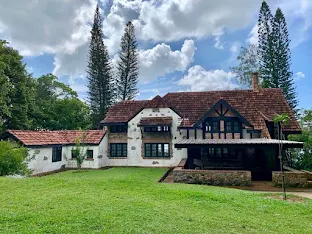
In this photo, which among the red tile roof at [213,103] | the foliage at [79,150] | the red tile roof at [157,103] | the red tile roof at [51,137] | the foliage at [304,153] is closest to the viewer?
the red tile roof at [51,137]

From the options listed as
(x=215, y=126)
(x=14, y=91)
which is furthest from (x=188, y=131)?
(x=14, y=91)

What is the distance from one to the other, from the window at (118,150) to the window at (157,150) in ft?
6.49

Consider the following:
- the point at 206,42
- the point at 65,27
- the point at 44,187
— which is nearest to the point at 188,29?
the point at 206,42

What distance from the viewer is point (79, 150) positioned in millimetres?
20531

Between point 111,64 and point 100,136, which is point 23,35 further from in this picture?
point 111,64

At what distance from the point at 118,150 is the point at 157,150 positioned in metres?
3.50

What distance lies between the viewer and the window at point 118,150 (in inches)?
891

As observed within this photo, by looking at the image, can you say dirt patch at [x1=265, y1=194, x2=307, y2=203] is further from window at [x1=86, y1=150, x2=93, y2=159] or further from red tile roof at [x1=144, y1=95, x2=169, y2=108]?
window at [x1=86, y1=150, x2=93, y2=159]

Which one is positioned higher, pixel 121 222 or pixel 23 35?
pixel 23 35

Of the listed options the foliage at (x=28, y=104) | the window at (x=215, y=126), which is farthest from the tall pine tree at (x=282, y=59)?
the foliage at (x=28, y=104)

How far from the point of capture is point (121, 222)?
600 centimetres

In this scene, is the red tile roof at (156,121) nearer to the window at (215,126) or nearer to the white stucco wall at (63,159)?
the window at (215,126)

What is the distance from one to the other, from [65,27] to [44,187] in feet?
43.0

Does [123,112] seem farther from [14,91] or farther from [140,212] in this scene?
[140,212]
